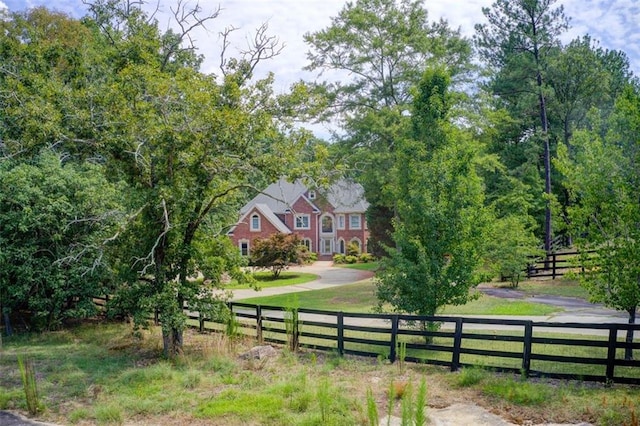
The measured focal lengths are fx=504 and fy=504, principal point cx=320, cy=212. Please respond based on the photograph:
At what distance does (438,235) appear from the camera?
39.4 ft

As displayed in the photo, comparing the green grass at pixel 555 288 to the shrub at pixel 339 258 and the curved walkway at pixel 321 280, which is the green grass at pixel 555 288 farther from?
the shrub at pixel 339 258

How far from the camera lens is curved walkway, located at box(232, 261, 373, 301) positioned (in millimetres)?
Result: 25578

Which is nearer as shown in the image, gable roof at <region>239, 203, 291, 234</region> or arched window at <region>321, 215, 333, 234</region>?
gable roof at <region>239, 203, 291, 234</region>

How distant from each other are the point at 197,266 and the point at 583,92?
28001 mm

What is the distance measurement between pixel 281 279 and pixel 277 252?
1.88 meters

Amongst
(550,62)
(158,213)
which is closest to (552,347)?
(158,213)

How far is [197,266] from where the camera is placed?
479 inches

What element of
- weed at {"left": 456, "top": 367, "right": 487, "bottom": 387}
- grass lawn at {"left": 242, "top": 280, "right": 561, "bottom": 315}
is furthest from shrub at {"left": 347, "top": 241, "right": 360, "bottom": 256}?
weed at {"left": 456, "top": 367, "right": 487, "bottom": 387}

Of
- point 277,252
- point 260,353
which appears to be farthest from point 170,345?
point 277,252

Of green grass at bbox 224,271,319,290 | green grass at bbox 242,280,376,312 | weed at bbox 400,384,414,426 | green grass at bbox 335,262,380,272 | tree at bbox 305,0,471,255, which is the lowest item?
green grass at bbox 224,271,319,290

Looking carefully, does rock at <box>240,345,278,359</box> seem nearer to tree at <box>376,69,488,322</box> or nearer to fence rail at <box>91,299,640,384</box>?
fence rail at <box>91,299,640,384</box>

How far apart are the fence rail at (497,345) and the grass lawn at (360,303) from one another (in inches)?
54.9

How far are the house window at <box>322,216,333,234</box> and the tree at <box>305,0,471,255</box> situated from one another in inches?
711

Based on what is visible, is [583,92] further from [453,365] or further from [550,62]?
[453,365]
